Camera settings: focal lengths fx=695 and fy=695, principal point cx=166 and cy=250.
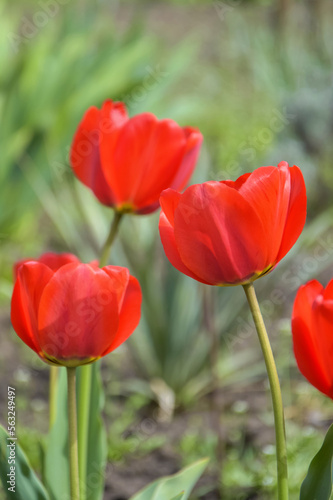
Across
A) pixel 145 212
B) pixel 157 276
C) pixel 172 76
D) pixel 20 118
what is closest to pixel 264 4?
pixel 172 76

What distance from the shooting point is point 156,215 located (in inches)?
91.2

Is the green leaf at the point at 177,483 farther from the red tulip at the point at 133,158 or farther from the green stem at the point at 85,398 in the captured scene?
the red tulip at the point at 133,158

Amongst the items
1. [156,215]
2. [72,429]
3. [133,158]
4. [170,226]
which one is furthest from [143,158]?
[156,215]

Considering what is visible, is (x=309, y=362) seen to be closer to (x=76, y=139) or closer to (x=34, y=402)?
(x=76, y=139)

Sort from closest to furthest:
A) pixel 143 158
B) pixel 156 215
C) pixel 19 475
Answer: pixel 19 475 < pixel 143 158 < pixel 156 215

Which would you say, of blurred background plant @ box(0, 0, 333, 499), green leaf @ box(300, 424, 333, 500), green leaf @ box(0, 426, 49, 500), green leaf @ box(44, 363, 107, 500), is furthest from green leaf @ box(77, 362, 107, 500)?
blurred background plant @ box(0, 0, 333, 499)

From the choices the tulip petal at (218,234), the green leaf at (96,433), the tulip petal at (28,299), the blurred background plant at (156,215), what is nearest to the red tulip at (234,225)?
the tulip petal at (218,234)

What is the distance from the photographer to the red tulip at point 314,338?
0.59m

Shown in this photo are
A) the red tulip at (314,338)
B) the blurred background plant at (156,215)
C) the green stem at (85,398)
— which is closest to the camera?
the red tulip at (314,338)

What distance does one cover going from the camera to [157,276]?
2.11 metres

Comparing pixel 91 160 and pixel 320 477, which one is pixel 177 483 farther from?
pixel 91 160

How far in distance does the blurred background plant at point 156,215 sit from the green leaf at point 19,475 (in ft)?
2.14

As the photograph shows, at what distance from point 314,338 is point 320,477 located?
0.13 metres

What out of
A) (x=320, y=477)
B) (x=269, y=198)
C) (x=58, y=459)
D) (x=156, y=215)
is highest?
(x=269, y=198)
